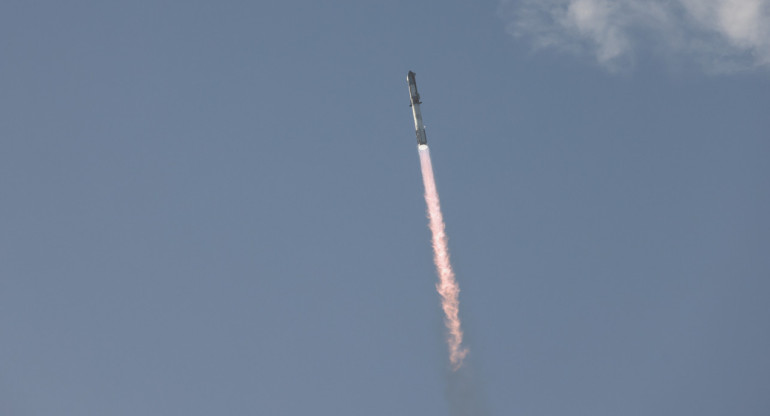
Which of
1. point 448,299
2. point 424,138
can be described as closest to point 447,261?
point 448,299

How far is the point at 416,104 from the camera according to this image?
12800 cm

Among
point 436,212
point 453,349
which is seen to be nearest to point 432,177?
point 436,212

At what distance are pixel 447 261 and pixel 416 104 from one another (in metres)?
19.6

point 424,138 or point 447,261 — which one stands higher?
point 424,138

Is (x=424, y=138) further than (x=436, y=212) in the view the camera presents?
No

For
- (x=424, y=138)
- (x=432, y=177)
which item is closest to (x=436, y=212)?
(x=432, y=177)

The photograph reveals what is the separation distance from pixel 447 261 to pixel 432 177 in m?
9.48

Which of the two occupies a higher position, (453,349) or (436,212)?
(436,212)

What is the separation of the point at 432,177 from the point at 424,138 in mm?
9012

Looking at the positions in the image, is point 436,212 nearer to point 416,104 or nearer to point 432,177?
point 432,177

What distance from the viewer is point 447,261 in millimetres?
141375

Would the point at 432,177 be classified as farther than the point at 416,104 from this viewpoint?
Yes

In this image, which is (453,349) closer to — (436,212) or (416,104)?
(436,212)

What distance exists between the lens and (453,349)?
458 ft
